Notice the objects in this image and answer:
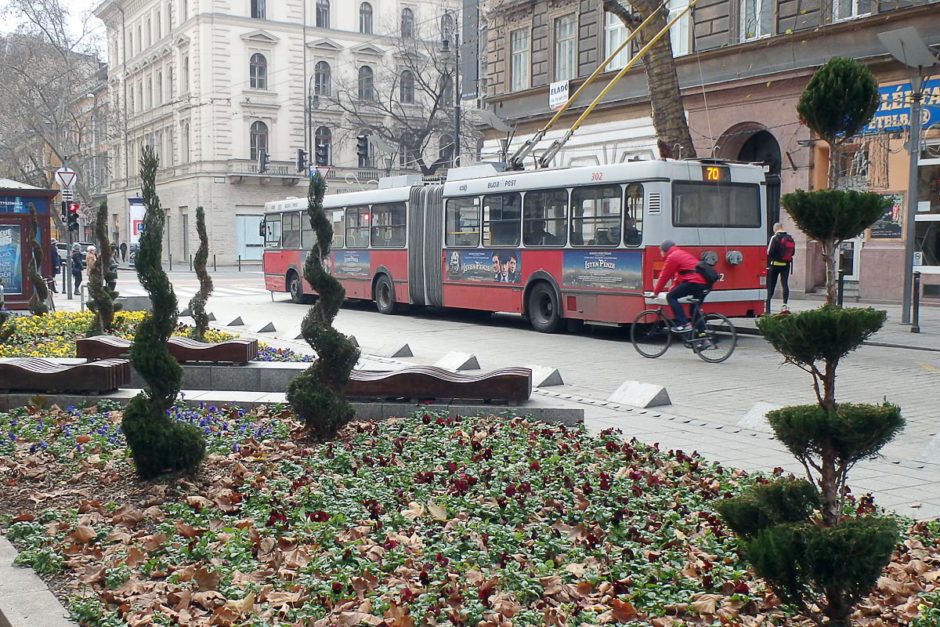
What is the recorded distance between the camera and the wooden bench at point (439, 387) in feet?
29.3

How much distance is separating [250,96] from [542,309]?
44.4 metres

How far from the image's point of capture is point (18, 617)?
4348mm

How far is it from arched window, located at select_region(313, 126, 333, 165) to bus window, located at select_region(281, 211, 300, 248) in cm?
3470

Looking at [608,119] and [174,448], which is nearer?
[174,448]

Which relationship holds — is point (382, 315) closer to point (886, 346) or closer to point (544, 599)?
point (886, 346)

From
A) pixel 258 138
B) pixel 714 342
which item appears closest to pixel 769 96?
pixel 714 342

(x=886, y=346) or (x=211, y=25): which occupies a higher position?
(x=211, y=25)

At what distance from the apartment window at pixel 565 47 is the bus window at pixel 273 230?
33.5 ft

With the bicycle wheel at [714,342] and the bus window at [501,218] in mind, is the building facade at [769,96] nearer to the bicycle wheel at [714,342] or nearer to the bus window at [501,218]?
the bicycle wheel at [714,342]

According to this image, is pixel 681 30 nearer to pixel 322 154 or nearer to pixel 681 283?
pixel 681 283

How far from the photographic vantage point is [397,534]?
5391 mm

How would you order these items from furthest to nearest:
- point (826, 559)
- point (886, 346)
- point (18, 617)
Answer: point (886, 346) < point (18, 617) < point (826, 559)

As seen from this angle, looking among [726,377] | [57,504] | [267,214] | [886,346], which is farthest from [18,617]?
[267,214]

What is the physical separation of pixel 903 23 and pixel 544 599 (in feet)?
69.4
